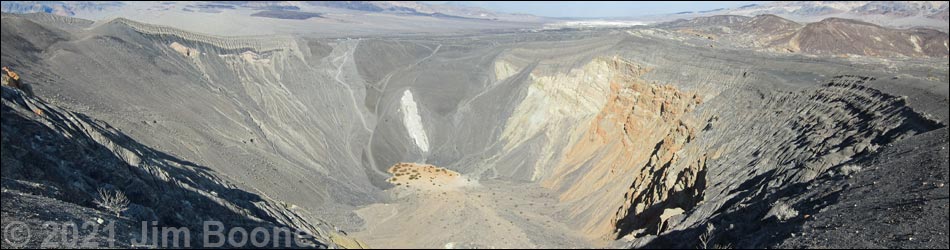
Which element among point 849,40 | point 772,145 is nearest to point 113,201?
point 772,145

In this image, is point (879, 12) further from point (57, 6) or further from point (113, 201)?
point (57, 6)

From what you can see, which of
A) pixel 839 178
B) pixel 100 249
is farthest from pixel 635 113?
pixel 100 249

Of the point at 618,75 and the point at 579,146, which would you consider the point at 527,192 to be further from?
the point at 618,75

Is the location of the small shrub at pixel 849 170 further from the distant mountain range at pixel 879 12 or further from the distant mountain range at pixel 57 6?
the distant mountain range at pixel 57 6

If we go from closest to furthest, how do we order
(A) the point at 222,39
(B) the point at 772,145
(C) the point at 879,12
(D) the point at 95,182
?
(D) the point at 95,182 → (B) the point at 772,145 → (A) the point at 222,39 → (C) the point at 879,12

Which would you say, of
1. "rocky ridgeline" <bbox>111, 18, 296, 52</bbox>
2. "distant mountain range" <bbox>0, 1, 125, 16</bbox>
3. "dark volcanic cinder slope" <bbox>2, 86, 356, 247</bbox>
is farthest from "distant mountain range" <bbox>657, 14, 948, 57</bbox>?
"distant mountain range" <bbox>0, 1, 125, 16</bbox>

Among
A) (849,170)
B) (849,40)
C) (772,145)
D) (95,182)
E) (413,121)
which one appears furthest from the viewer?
(849,40)
